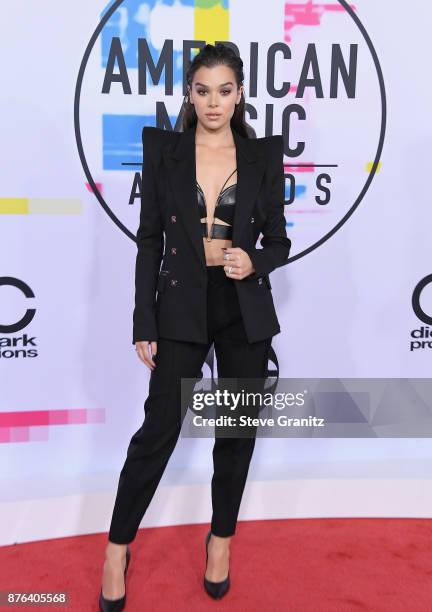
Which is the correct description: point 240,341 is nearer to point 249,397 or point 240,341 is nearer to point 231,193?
point 249,397

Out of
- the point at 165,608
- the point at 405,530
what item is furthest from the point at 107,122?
the point at 405,530

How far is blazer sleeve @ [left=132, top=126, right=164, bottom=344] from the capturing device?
2.11m

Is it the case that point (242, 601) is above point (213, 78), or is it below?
below

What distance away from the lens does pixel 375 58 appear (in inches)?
119

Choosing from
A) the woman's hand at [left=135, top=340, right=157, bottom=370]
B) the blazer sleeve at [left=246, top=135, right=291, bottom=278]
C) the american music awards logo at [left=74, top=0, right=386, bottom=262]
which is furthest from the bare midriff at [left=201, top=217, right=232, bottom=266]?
the american music awards logo at [left=74, top=0, right=386, bottom=262]

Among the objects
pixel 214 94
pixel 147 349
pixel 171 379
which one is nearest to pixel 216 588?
pixel 171 379

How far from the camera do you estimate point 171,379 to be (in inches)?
84.6

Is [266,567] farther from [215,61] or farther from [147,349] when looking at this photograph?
[215,61]

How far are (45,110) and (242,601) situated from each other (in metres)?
2.05

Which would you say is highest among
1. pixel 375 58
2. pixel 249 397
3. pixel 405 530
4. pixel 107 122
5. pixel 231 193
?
pixel 375 58

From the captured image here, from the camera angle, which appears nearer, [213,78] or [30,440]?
[213,78]

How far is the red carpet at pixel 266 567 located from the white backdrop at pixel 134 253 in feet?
0.37

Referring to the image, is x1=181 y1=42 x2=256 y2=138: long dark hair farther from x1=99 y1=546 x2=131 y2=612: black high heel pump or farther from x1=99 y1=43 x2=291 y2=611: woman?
x1=99 y1=546 x2=131 y2=612: black high heel pump

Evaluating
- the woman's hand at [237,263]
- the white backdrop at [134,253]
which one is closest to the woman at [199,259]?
the woman's hand at [237,263]
